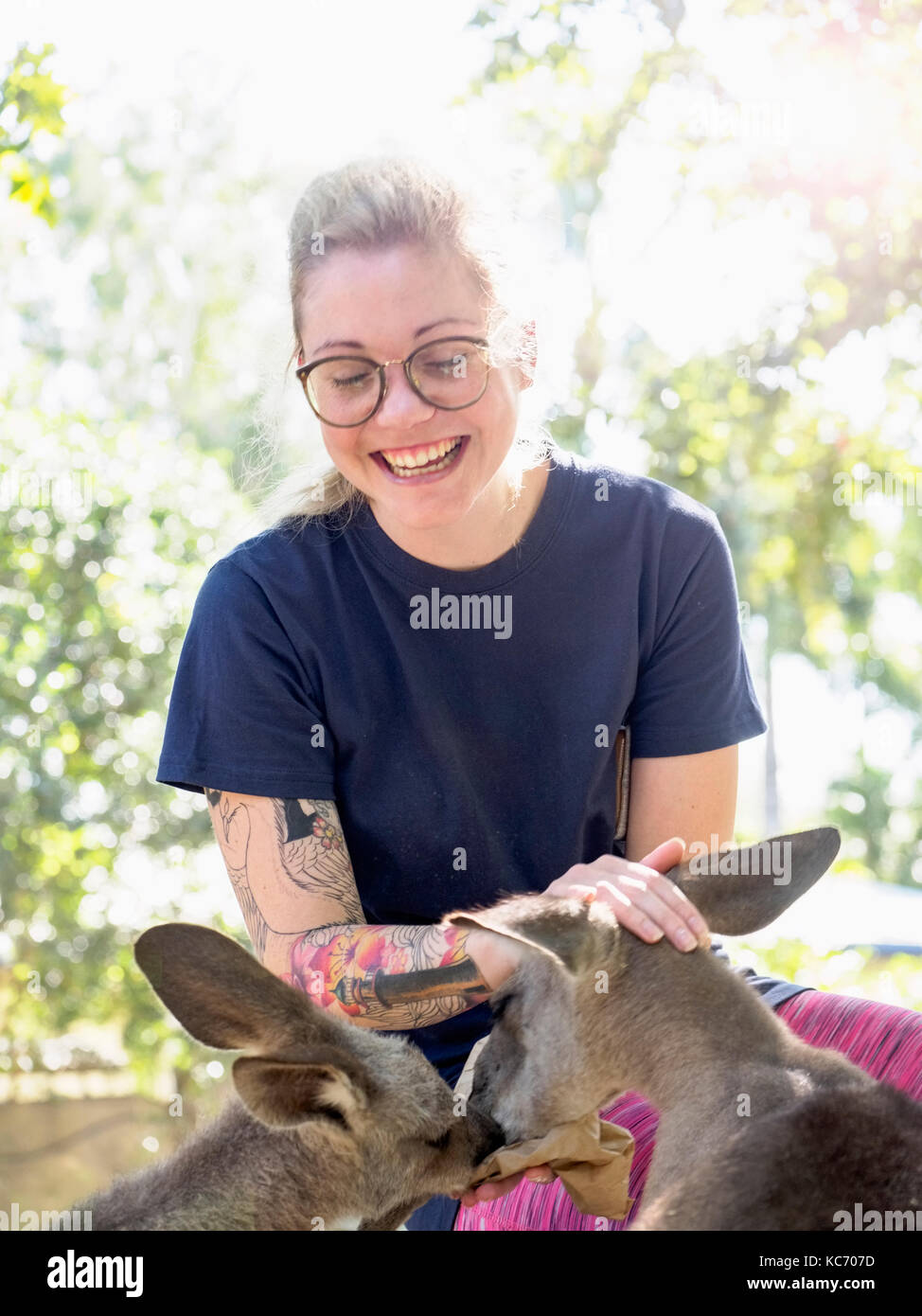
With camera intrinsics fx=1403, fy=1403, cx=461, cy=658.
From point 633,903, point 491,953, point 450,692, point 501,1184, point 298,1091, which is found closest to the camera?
point 298,1091

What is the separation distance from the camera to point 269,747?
12.4 ft

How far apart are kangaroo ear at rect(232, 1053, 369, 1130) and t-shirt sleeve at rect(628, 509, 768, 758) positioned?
5.07 ft

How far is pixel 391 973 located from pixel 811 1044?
1070 millimetres

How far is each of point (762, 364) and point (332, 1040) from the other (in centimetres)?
783

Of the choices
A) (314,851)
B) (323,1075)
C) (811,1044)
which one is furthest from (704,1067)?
(314,851)

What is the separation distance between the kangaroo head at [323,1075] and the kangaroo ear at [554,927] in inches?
15.2

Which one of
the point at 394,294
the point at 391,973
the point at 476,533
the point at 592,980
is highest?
the point at 394,294

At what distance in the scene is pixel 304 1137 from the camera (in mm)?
3066

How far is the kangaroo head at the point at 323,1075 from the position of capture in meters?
2.62

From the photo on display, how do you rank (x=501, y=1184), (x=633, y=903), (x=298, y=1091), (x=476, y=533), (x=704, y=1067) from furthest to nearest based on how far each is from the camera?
(x=476, y=533)
(x=501, y=1184)
(x=633, y=903)
(x=704, y=1067)
(x=298, y=1091)

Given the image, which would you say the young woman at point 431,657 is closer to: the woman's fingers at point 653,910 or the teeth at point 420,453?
the teeth at point 420,453

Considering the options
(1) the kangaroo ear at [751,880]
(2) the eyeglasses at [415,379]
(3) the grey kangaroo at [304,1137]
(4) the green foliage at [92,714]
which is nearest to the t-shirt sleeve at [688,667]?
(1) the kangaroo ear at [751,880]

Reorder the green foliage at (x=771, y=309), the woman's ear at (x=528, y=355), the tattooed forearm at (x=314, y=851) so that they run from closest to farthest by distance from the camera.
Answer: the tattooed forearm at (x=314, y=851) → the woman's ear at (x=528, y=355) → the green foliage at (x=771, y=309)

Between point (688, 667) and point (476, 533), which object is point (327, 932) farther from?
point (688, 667)
